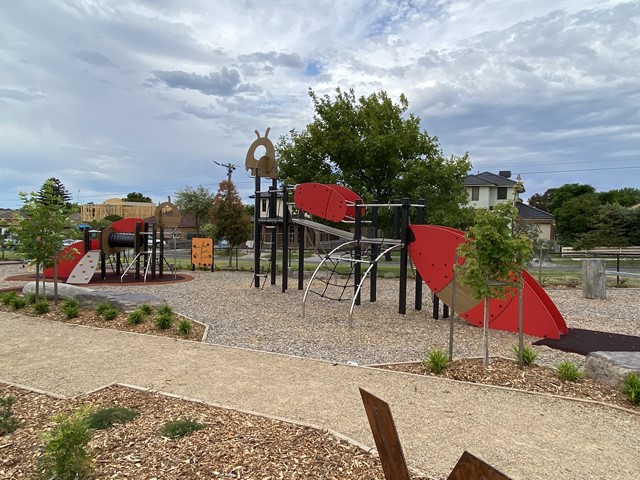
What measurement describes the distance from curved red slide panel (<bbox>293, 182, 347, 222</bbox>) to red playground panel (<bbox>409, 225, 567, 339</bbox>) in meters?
1.98

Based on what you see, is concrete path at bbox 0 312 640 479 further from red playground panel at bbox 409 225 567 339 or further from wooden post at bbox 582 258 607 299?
wooden post at bbox 582 258 607 299

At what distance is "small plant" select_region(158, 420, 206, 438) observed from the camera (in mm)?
3477

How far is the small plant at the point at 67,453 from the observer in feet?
8.75

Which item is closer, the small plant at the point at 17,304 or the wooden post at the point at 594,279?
the small plant at the point at 17,304

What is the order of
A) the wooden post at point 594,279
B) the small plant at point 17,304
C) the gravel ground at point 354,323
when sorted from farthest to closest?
the wooden post at point 594,279 < the small plant at point 17,304 < the gravel ground at point 354,323

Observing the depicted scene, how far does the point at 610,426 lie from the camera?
395 centimetres

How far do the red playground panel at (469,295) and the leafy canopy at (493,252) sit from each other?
2.38 meters

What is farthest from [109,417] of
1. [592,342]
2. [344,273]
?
[344,273]

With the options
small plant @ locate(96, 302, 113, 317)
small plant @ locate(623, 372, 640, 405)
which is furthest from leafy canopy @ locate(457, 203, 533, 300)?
small plant @ locate(96, 302, 113, 317)

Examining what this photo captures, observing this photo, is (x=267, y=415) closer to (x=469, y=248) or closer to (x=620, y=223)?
(x=469, y=248)

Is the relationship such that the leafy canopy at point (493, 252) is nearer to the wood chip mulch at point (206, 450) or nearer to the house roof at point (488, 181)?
the wood chip mulch at point (206, 450)

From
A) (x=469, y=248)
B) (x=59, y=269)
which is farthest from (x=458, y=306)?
(x=59, y=269)

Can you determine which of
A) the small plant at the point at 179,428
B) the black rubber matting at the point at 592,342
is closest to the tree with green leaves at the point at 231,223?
the black rubber matting at the point at 592,342

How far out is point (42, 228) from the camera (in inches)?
379
